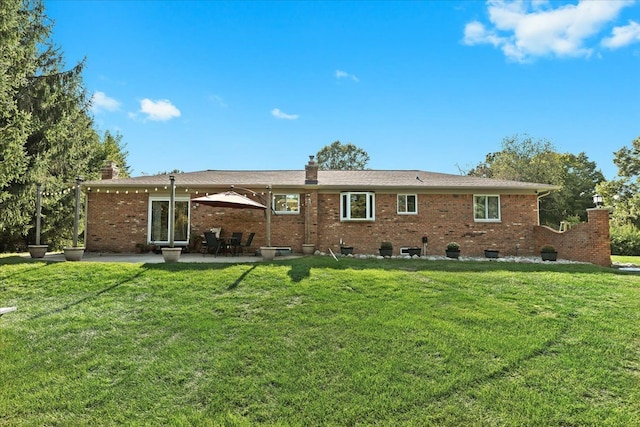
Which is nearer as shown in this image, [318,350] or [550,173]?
[318,350]

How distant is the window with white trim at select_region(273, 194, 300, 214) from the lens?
48.9 feet

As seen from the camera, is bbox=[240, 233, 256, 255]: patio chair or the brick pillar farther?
bbox=[240, 233, 256, 255]: patio chair

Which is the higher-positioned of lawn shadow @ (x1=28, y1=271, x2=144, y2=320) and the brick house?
the brick house

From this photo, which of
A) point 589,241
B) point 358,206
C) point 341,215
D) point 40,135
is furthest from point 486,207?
point 40,135

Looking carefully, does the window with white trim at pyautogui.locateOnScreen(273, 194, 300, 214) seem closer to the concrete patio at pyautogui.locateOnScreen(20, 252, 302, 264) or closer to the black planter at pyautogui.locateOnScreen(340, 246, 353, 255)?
the black planter at pyautogui.locateOnScreen(340, 246, 353, 255)

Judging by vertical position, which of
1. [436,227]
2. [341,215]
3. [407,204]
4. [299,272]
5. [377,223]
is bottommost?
[299,272]

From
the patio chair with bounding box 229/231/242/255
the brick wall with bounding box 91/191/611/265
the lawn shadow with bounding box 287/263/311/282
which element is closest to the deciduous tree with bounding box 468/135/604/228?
the brick wall with bounding box 91/191/611/265

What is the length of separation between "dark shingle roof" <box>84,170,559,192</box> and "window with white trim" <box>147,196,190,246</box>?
2.61 feet

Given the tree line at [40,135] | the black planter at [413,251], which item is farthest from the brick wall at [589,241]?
the tree line at [40,135]

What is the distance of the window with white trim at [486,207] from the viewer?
1503 centimetres

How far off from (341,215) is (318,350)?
9920 mm

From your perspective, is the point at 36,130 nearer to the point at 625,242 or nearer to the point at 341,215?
the point at 341,215

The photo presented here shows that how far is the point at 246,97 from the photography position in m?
17.6

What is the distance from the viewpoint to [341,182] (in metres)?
15.6
